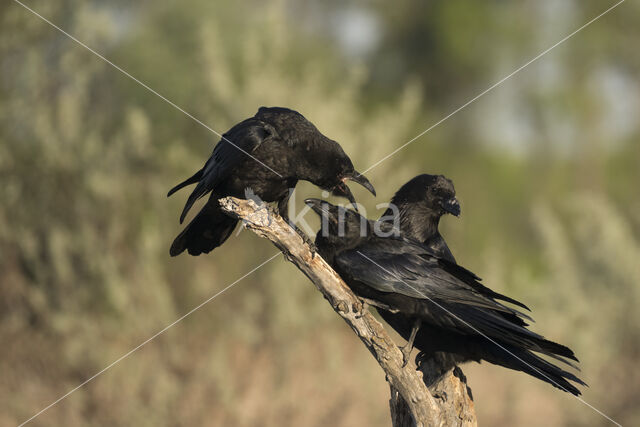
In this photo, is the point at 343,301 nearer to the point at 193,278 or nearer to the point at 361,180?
the point at 361,180

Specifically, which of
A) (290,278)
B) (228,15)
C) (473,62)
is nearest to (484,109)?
(473,62)

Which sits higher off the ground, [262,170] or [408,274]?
[262,170]

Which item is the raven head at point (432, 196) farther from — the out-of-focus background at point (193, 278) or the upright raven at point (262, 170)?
the out-of-focus background at point (193, 278)

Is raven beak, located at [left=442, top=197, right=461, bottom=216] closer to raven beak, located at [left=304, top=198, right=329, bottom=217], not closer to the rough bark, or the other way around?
raven beak, located at [left=304, top=198, right=329, bottom=217]

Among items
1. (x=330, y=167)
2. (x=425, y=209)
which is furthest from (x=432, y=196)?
(x=330, y=167)

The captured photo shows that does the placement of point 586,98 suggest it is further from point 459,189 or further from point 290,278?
point 290,278

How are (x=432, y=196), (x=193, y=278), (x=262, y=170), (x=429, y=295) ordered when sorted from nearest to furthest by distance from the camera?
(x=429, y=295) < (x=262, y=170) < (x=432, y=196) < (x=193, y=278)

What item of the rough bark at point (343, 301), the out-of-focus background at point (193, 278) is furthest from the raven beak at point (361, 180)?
the out-of-focus background at point (193, 278)

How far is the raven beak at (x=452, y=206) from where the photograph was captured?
15.5 ft

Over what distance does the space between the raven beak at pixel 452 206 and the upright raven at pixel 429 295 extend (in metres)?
0.70

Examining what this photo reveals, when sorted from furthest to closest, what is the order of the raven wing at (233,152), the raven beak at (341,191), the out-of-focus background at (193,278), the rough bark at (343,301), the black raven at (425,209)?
1. the out-of-focus background at (193,278)
2. the black raven at (425,209)
3. the raven beak at (341,191)
4. the raven wing at (233,152)
5. the rough bark at (343,301)

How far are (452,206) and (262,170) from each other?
4.35ft

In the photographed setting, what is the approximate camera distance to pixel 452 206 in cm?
476

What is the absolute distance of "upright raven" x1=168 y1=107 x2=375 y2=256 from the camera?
15.1 feet
